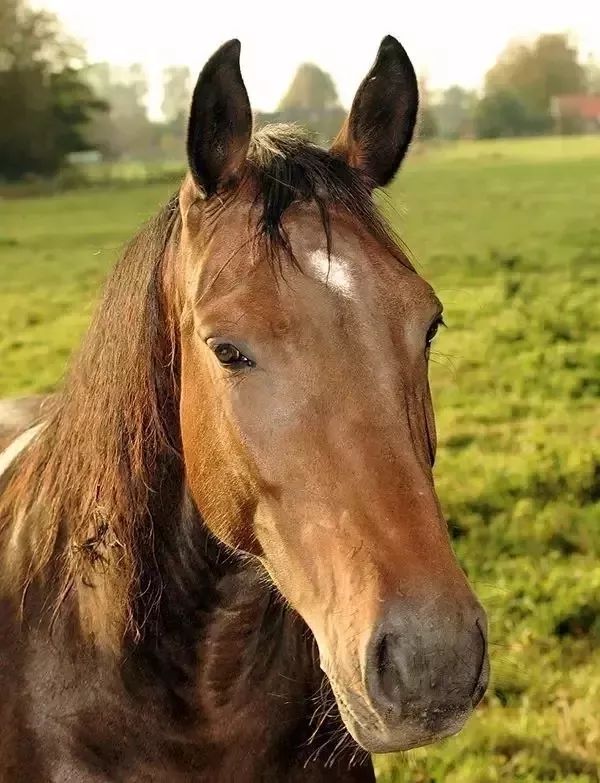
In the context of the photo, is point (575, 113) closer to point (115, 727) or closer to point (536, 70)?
point (536, 70)

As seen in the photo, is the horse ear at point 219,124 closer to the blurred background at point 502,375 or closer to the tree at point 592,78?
the blurred background at point 502,375

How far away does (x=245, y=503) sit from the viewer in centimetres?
177

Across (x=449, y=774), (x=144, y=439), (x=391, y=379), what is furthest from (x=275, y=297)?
(x=449, y=774)

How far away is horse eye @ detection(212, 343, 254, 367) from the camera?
1688 millimetres

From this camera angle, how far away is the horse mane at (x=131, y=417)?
1.98 metres

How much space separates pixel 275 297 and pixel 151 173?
119 feet

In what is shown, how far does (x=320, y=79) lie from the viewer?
40.7 m

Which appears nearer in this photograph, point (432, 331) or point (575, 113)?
point (432, 331)

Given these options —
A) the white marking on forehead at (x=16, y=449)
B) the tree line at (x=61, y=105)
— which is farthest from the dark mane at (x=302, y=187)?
the tree line at (x=61, y=105)

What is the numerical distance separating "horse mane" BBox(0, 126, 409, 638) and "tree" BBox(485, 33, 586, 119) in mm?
56339

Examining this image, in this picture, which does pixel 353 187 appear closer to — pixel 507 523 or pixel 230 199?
pixel 230 199

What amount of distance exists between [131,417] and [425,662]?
34.8 inches

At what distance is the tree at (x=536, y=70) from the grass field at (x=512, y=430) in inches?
1586

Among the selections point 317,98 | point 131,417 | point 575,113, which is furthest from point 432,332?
point 575,113
